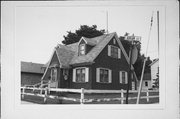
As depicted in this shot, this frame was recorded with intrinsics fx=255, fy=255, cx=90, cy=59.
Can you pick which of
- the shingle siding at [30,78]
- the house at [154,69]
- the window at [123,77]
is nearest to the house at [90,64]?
the window at [123,77]

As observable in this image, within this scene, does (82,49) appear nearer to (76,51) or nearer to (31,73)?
(76,51)

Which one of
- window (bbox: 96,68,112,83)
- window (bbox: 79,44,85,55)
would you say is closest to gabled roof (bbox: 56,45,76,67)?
window (bbox: 79,44,85,55)

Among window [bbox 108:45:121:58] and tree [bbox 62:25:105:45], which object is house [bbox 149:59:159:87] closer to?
window [bbox 108:45:121:58]

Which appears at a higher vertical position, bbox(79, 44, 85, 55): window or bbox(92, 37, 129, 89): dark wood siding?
bbox(79, 44, 85, 55): window

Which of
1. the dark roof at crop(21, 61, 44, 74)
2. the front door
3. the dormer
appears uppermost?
the dormer

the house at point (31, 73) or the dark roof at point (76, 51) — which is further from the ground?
the dark roof at point (76, 51)

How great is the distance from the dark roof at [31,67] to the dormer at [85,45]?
0.88 m

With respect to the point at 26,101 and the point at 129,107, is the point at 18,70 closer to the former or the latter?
the point at 26,101

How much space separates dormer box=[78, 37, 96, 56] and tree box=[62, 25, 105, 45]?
0.09 meters

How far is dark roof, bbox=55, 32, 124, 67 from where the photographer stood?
5332 mm

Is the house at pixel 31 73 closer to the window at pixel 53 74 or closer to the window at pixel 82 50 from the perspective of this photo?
the window at pixel 53 74

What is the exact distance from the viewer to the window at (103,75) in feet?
17.4

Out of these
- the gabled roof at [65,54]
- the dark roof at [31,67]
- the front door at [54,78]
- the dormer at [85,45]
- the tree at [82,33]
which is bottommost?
the front door at [54,78]

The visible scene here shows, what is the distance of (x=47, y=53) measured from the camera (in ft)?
17.9
